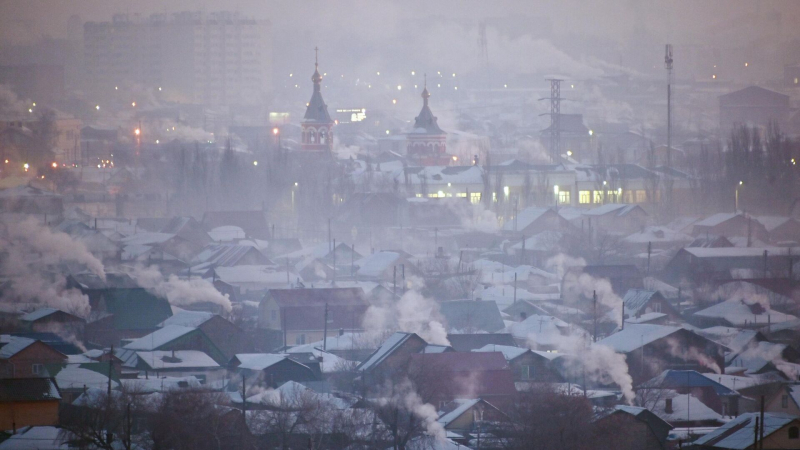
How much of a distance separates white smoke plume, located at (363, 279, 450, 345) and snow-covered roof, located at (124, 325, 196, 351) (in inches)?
83.2

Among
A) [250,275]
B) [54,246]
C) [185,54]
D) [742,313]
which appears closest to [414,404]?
[742,313]

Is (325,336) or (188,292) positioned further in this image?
(188,292)

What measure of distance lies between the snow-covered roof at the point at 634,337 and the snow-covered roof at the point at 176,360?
154 inches

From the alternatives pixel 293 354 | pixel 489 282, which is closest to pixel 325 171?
pixel 489 282

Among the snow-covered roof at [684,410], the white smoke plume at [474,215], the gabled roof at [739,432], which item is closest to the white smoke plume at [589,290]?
the snow-covered roof at [684,410]

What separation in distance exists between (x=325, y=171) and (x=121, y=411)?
17610 mm

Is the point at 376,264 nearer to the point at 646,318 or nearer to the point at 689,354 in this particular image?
the point at 646,318

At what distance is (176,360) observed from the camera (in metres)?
13.2

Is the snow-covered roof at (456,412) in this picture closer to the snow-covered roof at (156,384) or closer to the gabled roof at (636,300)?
the snow-covered roof at (156,384)

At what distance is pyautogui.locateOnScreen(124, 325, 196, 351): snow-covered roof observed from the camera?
13.5 m

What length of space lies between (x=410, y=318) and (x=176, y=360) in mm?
3301

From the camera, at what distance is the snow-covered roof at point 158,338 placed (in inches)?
531

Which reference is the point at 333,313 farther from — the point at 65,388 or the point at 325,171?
the point at 325,171

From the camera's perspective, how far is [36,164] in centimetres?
2977
